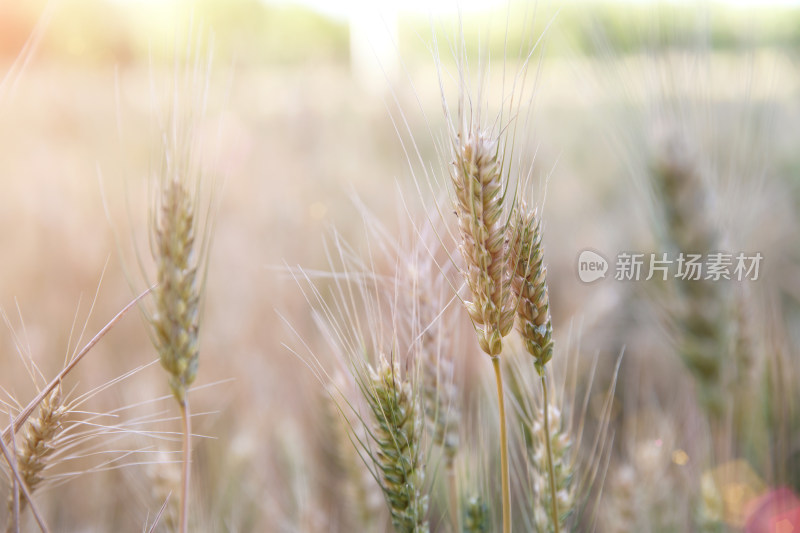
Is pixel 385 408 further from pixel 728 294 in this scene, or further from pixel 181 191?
pixel 728 294

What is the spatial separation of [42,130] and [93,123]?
0.32 meters

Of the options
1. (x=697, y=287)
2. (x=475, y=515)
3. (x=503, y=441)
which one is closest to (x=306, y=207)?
(x=697, y=287)

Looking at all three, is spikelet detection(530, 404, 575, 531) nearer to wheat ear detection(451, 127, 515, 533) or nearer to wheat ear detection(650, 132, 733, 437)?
wheat ear detection(451, 127, 515, 533)

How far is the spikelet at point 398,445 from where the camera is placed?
0.69 metres

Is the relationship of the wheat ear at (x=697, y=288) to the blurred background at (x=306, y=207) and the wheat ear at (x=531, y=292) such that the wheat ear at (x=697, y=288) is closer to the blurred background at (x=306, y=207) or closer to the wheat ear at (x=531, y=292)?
the blurred background at (x=306, y=207)

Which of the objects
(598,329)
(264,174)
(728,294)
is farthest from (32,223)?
(728,294)

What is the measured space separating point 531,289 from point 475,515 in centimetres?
41

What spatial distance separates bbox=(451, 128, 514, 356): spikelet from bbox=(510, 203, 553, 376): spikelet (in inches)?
0.9

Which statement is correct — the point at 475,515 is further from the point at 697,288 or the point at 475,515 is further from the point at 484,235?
the point at 697,288

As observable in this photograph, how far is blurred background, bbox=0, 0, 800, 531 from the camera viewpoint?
3.85ft

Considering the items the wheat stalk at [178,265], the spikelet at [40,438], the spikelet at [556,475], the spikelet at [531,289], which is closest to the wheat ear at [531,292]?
the spikelet at [531,289]

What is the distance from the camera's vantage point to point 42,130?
370 cm

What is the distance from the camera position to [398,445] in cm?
70

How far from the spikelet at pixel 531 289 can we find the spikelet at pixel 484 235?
2cm
